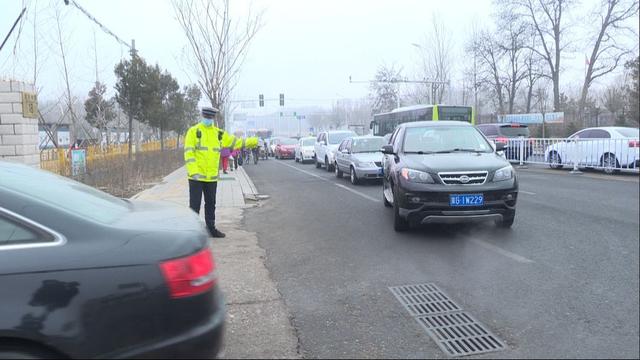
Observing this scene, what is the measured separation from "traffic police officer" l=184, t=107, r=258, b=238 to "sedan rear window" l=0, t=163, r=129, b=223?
334cm

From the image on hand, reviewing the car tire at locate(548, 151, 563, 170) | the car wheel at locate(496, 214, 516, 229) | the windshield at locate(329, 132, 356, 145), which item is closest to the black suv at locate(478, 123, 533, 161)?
the car tire at locate(548, 151, 563, 170)

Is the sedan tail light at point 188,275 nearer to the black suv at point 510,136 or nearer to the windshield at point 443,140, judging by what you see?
the windshield at point 443,140

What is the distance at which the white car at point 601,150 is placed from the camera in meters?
14.0

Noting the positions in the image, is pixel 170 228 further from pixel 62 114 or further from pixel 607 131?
pixel 607 131

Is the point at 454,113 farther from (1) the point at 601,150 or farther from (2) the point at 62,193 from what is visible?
(2) the point at 62,193

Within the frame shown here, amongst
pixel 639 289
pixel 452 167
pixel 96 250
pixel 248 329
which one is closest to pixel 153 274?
pixel 96 250

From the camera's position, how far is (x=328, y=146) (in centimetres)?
1980

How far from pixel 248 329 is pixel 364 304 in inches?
41.2

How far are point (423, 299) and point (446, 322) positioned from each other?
1.61 ft

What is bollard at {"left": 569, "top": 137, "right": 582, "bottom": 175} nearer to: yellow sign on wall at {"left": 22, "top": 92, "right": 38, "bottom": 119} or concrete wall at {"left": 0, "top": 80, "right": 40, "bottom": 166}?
yellow sign on wall at {"left": 22, "top": 92, "right": 38, "bottom": 119}

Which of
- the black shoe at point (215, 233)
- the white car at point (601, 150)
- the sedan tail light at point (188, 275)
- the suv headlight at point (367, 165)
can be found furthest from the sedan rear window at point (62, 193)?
the white car at point (601, 150)

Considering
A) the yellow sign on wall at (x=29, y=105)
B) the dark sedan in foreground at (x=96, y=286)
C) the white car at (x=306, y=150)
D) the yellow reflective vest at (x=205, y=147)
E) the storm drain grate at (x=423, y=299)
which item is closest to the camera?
the dark sedan in foreground at (x=96, y=286)

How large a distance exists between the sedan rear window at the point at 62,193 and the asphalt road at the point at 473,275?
1640 mm

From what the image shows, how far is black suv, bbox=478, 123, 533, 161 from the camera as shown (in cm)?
1941
